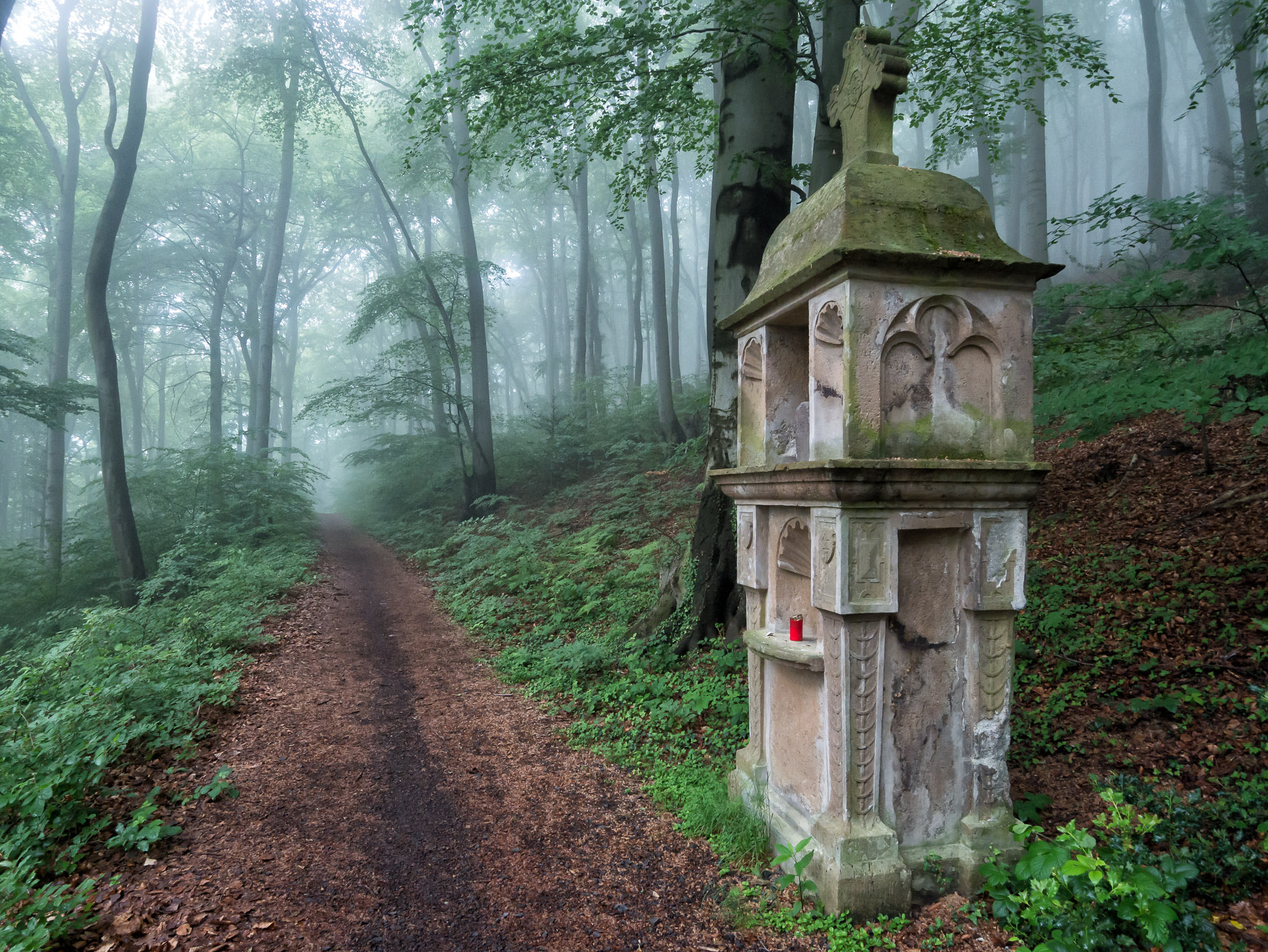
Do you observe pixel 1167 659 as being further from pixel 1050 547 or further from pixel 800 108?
pixel 800 108

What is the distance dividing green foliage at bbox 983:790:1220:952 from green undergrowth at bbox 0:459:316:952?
4.07m

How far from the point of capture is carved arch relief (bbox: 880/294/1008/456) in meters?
3.12

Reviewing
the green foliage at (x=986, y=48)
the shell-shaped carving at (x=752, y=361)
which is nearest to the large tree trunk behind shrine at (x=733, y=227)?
the green foliage at (x=986, y=48)

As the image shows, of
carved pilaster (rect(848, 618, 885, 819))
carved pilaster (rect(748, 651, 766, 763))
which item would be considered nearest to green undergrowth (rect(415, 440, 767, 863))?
carved pilaster (rect(748, 651, 766, 763))

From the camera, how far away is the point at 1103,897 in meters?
2.38

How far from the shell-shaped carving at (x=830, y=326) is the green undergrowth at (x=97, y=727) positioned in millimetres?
4276

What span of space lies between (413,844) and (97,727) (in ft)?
9.03

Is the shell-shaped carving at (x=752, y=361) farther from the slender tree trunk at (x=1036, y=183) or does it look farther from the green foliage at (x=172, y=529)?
the slender tree trunk at (x=1036, y=183)

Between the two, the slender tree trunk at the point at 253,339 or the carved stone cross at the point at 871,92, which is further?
the slender tree trunk at the point at 253,339

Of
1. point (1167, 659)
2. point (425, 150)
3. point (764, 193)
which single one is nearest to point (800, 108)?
point (425, 150)

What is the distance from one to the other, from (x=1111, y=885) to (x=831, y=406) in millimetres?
2243

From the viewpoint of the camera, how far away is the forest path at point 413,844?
3.05 m

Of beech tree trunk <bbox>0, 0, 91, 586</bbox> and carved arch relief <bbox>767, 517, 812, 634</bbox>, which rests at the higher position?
beech tree trunk <bbox>0, 0, 91, 586</bbox>

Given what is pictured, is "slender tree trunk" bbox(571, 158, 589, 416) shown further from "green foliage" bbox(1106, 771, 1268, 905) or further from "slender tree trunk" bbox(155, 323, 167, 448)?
"green foliage" bbox(1106, 771, 1268, 905)
